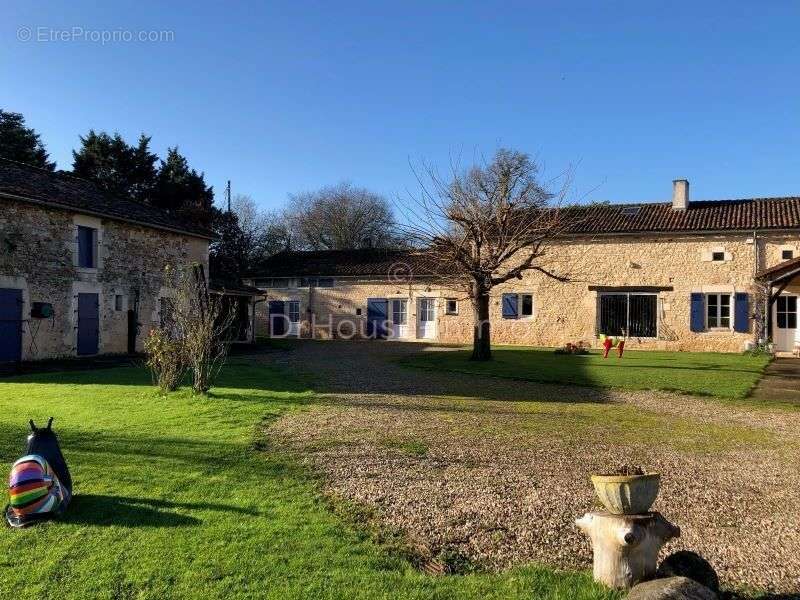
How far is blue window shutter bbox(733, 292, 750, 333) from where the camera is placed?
20.7 m

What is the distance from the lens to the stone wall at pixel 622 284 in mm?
20922

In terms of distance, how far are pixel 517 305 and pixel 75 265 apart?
51.8ft

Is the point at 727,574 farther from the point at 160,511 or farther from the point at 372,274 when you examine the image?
the point at 372,274

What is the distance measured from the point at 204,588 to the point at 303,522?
968mm

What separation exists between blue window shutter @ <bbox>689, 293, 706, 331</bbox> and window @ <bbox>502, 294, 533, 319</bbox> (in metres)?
5.83

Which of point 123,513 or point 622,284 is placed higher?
point 622,284

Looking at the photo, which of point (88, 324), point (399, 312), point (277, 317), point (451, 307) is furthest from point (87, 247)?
point (451, 307)

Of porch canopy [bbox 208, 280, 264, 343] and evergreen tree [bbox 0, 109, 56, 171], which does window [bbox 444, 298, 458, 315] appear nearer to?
porch canopy [bbox 208, 280, 264, 343]

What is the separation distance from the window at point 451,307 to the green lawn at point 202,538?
19502 mm

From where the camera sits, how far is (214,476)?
16.2 feet

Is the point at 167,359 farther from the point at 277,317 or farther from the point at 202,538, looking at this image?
the point at 277,317

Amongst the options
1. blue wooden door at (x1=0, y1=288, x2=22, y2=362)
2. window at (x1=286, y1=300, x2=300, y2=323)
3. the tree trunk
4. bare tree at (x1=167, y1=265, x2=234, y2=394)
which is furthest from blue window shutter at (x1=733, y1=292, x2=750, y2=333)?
blue wooden door at (x1=0, y1=288, x2=22, y2=362)

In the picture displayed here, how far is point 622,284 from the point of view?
888 inches

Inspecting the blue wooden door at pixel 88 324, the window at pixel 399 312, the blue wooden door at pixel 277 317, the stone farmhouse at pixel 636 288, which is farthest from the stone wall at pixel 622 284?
the blue wooden door at pixel 88 324
